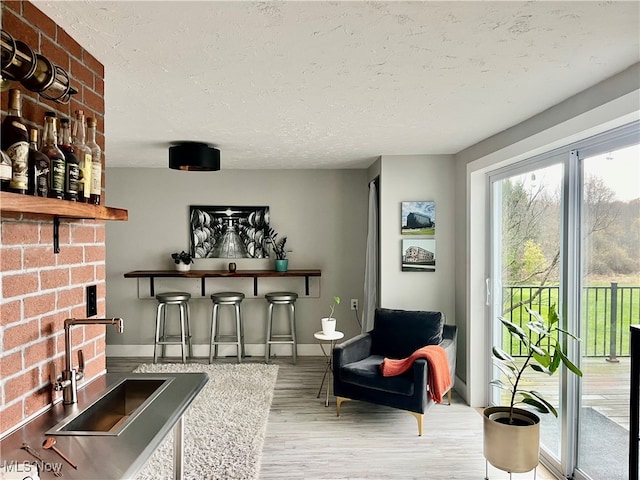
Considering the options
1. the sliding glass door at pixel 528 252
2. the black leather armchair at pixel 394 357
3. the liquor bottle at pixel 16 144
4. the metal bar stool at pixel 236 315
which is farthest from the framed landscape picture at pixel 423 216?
the liquor bottle at pixel 16 144

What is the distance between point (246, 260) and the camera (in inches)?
219

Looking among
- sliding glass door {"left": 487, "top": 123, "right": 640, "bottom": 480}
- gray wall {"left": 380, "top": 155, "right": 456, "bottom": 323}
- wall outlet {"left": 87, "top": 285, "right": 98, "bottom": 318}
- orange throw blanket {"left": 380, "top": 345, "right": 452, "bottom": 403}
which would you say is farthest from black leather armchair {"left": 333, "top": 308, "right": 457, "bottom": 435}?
wall outlet {"left": 87, "top": 285, "right": 98, "bottom": 318}

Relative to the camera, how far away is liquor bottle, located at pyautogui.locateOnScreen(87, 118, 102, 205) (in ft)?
5.53

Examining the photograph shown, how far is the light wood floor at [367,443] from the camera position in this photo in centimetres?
289

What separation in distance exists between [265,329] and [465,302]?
8.28ft

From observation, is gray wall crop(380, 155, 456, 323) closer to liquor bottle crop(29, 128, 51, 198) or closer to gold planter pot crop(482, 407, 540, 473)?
gold planter pot crop(482, 407, 540, 473)

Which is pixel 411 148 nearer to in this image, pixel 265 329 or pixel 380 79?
pixel 380 79

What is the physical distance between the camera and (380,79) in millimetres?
2193

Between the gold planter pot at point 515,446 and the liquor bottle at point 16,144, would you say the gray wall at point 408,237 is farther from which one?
the liquor bottle at point 16,144

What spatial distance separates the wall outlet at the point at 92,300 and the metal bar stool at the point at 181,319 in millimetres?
3281

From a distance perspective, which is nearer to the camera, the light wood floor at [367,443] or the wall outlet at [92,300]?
the wall outlet at [92,300]

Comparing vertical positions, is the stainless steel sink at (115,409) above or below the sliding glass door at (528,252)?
below

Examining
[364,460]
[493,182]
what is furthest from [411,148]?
[364,460]

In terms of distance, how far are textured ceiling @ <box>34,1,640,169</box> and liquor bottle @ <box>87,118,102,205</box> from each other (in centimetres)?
33
